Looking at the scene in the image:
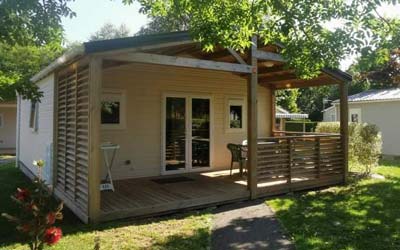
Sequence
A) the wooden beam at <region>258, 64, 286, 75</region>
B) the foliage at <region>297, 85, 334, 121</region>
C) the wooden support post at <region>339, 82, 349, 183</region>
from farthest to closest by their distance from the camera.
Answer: the foliage at <region>297, 85, 334, 121</region> → the wooden beam at <region>258, 64, 286, 75</region> → the wooden support post at <region>339, 82, 349, 183</region>

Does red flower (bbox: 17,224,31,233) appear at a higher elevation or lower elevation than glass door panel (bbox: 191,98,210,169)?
lower

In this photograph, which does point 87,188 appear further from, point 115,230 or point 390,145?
point 390,145

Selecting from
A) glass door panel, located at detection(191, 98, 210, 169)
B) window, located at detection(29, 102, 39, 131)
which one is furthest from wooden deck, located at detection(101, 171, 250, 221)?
window, located at detection(29, 102, 39, 131)

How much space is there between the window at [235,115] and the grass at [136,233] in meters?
4.72

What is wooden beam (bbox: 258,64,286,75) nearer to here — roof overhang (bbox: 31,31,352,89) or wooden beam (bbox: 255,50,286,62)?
roof overhang (bbox: 31,31,352,89)

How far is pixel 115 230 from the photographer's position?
5848mm

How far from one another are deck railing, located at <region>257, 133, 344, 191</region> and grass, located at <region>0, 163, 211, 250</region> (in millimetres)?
1967

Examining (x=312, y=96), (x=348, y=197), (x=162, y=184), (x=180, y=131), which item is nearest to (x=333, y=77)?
(x=348, y=197)

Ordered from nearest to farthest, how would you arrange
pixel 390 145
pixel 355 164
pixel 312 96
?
pixel 355 164 < pixel 390 145 < pixel 312 96

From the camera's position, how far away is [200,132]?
10.7 m

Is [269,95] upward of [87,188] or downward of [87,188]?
upward

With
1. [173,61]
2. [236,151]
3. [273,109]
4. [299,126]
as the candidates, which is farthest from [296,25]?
[299,126]

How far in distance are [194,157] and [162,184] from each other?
200 cm

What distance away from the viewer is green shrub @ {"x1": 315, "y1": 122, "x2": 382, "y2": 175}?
1130cm
